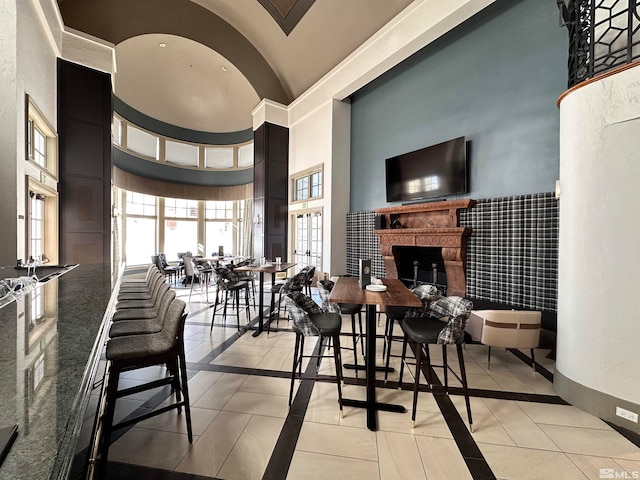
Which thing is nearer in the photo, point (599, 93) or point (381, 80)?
point (599, 93)

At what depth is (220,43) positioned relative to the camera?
6.77m

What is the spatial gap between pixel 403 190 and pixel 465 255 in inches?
66.6

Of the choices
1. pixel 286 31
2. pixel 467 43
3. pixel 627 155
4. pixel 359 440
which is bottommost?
pixel 359 440

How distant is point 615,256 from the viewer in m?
2.03

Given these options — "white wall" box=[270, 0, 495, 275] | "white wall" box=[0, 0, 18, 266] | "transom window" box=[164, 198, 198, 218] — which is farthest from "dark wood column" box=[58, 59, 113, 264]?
"transom window" box=[164, 198, 198, 218]

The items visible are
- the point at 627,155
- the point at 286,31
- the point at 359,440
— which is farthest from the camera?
the point at 286,31

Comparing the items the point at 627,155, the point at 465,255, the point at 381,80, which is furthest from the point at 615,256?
the point at 381,80

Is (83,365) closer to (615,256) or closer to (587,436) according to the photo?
(587,436)

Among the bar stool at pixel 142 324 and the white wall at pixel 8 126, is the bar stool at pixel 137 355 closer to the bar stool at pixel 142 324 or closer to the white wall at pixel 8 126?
the bar stool at pixel 142 324

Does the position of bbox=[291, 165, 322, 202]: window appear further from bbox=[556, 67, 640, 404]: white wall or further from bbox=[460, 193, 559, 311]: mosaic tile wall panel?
bbox=[556, 67, 640, 404]: white wall

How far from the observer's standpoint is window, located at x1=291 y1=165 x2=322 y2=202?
686 centimetres

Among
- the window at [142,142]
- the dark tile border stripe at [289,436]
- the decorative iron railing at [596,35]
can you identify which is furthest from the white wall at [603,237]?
the window at [142,142]

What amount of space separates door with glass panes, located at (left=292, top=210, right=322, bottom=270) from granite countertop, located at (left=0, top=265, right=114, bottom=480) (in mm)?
5442

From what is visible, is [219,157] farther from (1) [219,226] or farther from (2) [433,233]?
(2) [433,233]
